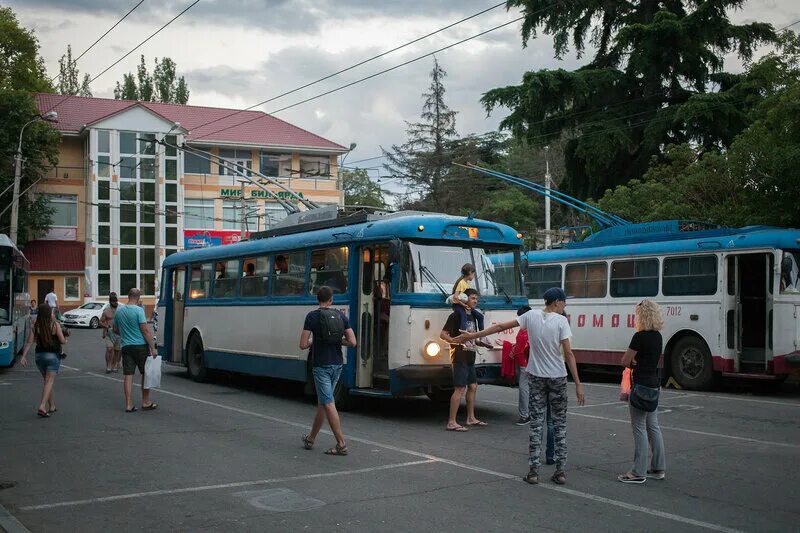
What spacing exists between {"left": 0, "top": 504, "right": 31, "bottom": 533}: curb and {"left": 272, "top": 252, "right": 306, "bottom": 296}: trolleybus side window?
814cm

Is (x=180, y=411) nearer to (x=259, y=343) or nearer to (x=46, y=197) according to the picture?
(x=259, y=343)

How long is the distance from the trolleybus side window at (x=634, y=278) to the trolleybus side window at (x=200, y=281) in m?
8.95

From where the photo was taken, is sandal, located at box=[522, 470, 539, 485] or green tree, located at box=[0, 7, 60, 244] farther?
green tree, located at box=[0, 7, 60, 244]

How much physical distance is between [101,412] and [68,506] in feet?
20.4

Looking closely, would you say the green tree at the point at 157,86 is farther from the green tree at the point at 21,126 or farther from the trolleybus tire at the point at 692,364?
the trolleybus tire at the point at 692,364

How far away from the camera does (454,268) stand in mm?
12680

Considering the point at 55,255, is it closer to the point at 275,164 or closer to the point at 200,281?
the point at 275,164

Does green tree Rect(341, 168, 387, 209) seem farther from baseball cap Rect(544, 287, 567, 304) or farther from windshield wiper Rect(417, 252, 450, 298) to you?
baseball cap Rect(544, 287, 567, 304)

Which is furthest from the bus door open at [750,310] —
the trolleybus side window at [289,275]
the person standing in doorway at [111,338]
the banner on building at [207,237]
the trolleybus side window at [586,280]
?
the banner on building at [207,237]

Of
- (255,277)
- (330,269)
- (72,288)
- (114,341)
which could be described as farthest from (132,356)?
(72,288)

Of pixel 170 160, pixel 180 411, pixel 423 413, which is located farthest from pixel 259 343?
pixel 170 160

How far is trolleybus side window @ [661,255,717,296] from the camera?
17.1 m

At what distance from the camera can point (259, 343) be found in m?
16.1

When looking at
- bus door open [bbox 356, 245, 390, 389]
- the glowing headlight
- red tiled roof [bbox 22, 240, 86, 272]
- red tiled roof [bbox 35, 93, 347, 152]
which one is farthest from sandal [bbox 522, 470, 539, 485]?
red tiled roof [bbox 22, 240, 86, 272]
